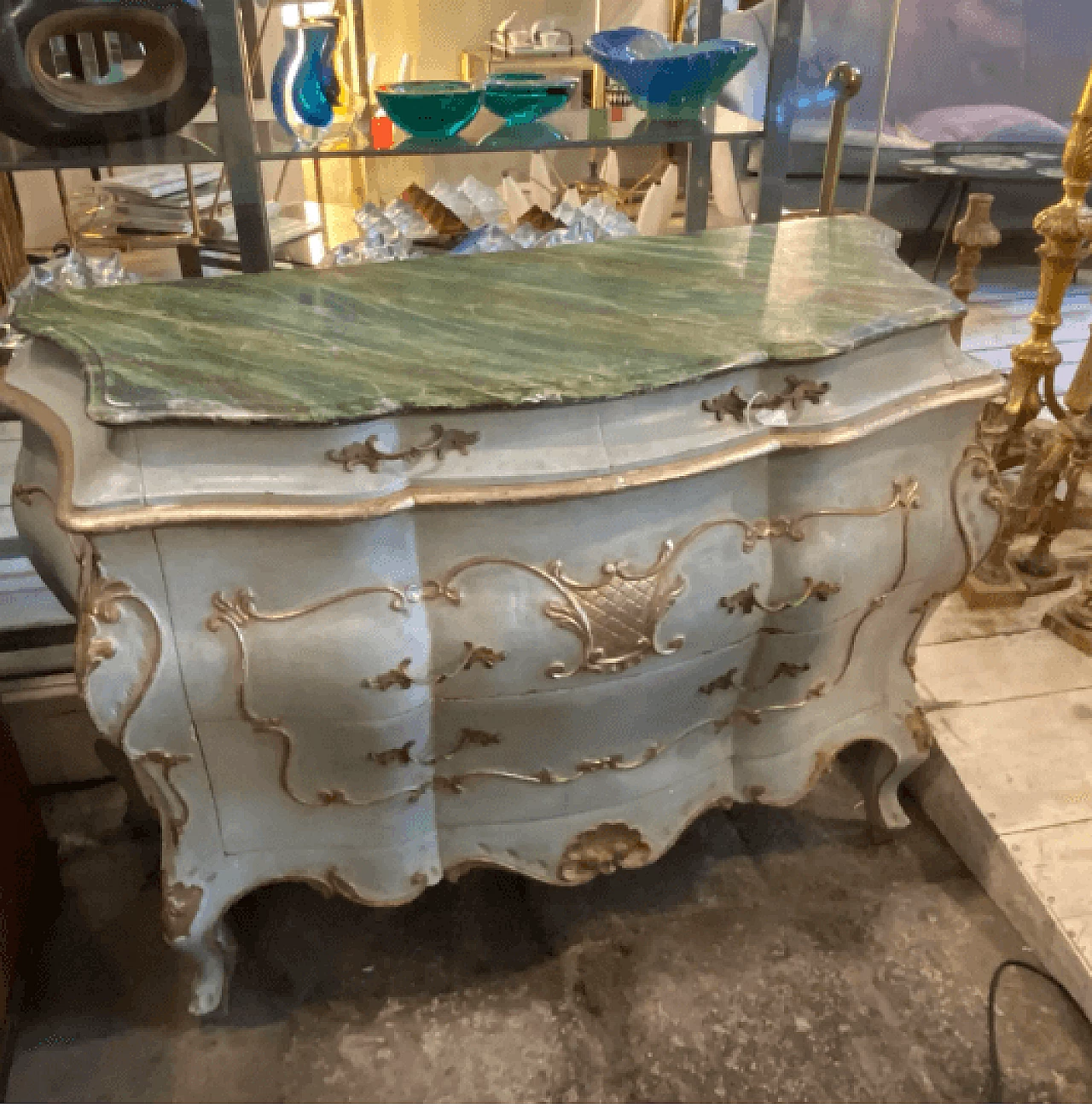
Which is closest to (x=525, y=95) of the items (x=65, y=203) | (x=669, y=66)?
(x=669, y=66)

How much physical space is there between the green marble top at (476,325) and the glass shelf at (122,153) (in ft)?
0.60

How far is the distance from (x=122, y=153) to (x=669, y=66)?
2.46 ft

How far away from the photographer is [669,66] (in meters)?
1.36

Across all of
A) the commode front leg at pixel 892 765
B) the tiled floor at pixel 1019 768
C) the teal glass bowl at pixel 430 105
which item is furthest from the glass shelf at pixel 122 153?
the tiled floor at pixel 1019 768

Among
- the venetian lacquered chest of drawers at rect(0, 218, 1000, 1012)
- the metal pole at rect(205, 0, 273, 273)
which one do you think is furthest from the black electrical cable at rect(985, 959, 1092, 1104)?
the metal pole at rect(205, 0, 273, 273)

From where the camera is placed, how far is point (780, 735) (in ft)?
4.12

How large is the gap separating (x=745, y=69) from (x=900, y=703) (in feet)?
3.14

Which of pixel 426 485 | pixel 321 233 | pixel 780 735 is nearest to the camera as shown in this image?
pixel 426 485

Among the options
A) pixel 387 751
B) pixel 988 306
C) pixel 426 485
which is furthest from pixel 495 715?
pixel 988 306

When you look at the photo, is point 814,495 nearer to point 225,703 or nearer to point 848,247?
point 848,247

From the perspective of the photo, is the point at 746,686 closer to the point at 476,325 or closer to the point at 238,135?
the point at 476,325

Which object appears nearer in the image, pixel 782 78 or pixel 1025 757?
pixel 782 78

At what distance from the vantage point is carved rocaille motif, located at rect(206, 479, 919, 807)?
94cm

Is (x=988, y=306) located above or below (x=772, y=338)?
below
